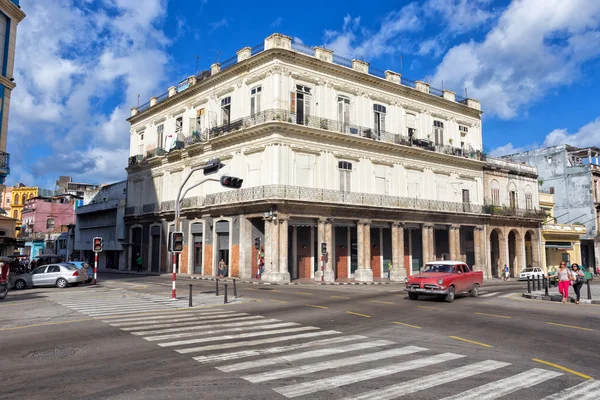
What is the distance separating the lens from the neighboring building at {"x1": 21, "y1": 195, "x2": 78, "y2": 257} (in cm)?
6925

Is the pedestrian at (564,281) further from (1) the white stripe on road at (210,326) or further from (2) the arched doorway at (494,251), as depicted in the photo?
(2) the arched doorway at (494,251)

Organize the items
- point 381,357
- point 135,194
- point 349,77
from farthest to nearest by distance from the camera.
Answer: point 135,194 → point 349,77 → point 381,357

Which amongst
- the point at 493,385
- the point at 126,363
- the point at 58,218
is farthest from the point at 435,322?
the point at 58,218

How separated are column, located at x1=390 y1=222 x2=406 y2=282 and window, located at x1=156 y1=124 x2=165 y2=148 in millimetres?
24734

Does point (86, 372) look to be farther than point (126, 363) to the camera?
No

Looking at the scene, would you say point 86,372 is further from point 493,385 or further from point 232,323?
point 493,385

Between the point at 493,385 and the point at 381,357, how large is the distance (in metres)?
2.31

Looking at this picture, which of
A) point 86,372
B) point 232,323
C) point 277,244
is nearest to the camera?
point 86,372

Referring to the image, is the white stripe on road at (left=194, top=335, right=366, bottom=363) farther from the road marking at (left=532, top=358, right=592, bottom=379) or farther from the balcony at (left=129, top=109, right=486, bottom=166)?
the balcony at (left=129, top=109, right=486, bottom=166)

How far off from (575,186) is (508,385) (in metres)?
60.3

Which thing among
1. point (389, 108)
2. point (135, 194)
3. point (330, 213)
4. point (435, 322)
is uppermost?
point (389, 108)

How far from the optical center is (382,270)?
39.2m

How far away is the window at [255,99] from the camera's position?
35.3 metres

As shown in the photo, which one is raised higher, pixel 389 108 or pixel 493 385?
pixel 389 108
